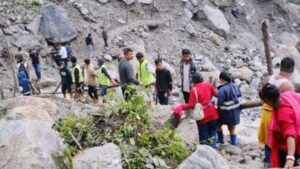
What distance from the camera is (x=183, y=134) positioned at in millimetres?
8266

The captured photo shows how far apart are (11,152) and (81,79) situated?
8.63 m

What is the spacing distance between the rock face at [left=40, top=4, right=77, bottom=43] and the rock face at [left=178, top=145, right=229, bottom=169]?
16900 millimetres

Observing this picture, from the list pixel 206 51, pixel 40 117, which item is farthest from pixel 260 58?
pixel 40 117

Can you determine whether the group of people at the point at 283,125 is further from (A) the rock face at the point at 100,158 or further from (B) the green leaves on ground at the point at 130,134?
(A) the rock face at the point at 100,158

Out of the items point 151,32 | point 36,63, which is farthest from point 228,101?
point 151,32

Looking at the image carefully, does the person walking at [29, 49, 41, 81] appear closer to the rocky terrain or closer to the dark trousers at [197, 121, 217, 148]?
the rocky terrain

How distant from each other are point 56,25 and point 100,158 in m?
17.3

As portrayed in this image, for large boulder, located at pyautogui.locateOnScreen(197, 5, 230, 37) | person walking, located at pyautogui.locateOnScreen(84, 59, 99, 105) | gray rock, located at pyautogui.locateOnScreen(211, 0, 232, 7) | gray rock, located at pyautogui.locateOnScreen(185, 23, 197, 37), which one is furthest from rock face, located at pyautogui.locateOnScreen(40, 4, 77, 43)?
person walking, located at pyautogui.locateOnScreen(84, 59, 99, 105)

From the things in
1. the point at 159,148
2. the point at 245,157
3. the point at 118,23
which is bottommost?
the point at 245,157

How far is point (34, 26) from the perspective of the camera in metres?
21.7

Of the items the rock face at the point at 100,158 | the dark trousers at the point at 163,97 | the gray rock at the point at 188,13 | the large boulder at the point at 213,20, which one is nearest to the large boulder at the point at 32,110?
the rock face at the point at 100,158

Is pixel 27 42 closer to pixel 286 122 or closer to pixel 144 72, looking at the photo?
pixel 144 72

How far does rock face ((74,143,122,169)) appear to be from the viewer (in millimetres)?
5336

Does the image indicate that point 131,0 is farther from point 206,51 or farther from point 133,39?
point 206,51
